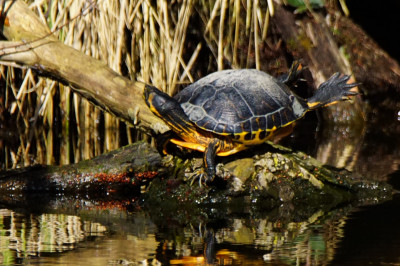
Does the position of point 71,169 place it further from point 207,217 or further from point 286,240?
point 286,240

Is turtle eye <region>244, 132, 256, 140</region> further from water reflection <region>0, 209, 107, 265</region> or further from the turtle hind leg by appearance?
water reflection <region>0, 209, 107, 265</region>

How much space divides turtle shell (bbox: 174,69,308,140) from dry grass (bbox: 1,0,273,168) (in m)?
1.70

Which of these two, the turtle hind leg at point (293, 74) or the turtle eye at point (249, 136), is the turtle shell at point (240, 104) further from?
the turtle hind leg at point (293, 74)

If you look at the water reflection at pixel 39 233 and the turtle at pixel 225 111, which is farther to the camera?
the turtle at pixel 225 111

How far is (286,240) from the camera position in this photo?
9.11 ft

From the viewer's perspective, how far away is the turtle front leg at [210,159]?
12.1 ft

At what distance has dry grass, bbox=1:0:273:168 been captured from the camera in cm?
576

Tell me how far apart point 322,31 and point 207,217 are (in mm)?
4027

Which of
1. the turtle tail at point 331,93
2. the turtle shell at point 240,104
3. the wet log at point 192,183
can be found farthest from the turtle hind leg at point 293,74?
the wet log at point 192,183

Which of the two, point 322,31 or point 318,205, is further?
point 322,31

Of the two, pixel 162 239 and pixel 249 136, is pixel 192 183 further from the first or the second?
pixel 162 239

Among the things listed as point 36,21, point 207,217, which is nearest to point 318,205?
point 207,217

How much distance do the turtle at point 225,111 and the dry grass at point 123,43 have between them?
171 cm

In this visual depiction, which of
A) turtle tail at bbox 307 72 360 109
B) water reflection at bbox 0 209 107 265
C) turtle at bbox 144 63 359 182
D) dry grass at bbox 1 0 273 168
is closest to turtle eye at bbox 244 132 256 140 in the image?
turtle at bbox 144 63 359 182
